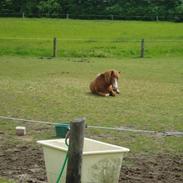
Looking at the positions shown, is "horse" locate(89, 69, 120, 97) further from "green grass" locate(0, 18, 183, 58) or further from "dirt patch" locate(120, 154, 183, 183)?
"green grass" locate(0, 18, 183, 58)

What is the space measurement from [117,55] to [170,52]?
3620 millimetres

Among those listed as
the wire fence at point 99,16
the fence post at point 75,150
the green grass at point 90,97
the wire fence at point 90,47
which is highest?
the fence post at point 75,150

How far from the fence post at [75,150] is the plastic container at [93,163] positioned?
0.38 meters

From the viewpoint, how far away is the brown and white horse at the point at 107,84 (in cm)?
1510

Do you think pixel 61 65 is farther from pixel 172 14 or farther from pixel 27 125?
pixel 172 14

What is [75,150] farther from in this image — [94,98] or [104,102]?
[94,98]

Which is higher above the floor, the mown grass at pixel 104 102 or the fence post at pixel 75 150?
the fence post at pixel 75 150

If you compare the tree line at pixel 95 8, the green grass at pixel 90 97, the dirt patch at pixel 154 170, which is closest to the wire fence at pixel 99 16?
the tree line at pixel 95 8

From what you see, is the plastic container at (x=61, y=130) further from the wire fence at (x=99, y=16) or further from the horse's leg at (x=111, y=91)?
the wire fence at (x=99, y=16)

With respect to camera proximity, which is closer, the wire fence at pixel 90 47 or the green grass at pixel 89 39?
the wire fence at pixel 90 47

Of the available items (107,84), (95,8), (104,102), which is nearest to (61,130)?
(104,102)

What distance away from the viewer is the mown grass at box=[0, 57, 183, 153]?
32.8ft

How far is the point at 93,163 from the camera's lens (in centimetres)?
639

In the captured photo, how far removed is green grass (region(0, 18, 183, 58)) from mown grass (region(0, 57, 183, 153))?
11402mm
